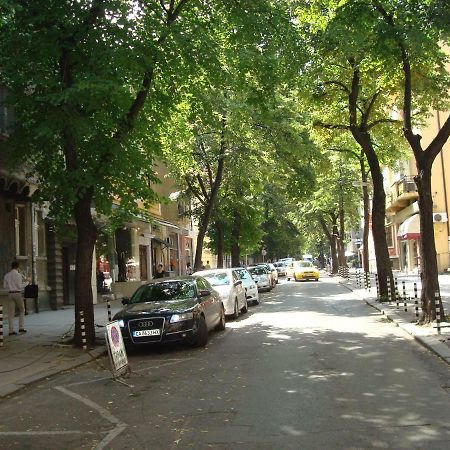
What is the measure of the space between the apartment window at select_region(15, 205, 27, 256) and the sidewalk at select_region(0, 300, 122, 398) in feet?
11.9

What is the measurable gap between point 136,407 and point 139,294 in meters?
5.82

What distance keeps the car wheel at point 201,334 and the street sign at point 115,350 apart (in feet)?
8.58

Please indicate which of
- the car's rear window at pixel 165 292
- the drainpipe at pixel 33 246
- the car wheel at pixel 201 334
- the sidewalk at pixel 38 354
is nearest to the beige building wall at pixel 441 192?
the drainpipe at pixel 33 246

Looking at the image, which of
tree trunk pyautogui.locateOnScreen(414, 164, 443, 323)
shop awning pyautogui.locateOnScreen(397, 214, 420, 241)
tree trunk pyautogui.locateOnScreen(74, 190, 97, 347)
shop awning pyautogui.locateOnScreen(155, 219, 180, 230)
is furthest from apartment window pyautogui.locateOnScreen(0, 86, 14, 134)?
shop awning pyautogui.locateOnScreen(397, 214, 420, 241)

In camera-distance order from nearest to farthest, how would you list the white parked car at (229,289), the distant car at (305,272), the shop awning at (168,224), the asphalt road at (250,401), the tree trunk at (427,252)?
the asphalt road at (250,401) → the tree trunk at (427,252) → the white parked car at (229,289) → the shop awning at (168,224) → the distant car at (305,272)

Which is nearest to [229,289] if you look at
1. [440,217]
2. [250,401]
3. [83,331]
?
[83,331]

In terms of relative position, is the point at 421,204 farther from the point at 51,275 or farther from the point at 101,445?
the point at 51,275

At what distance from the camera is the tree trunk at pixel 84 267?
12.5 m

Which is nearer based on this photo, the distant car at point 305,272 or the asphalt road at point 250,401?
the asphalt road at point 250,401

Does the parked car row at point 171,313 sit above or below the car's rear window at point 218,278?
below

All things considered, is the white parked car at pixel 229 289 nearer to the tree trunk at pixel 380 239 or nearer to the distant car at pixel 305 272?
the tree trunk at pixel 380 239

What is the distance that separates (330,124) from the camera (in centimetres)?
2017

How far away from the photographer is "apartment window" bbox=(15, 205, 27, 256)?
63.5 feet

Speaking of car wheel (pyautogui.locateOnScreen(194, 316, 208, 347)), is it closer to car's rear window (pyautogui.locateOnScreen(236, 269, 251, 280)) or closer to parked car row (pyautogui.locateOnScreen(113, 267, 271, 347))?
parked car row (pyautogui.locateOnScreen(113, 267, 271, 347))
